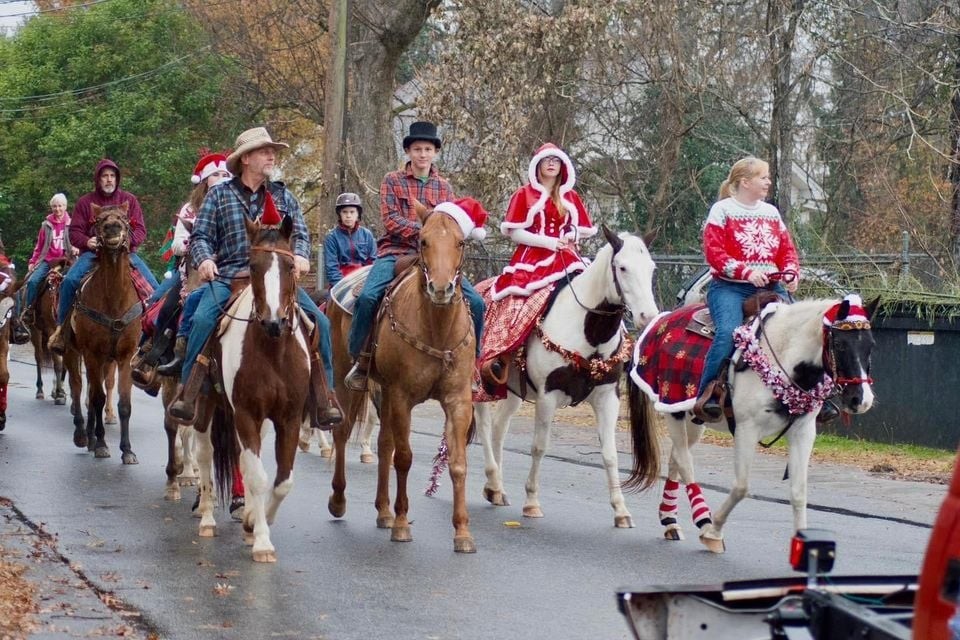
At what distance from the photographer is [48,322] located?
21.1m

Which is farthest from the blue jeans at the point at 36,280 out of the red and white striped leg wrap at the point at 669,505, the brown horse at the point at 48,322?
the red and white striped leg wrap at the point at 669,505

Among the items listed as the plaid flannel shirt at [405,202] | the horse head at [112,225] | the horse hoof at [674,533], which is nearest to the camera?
the horse hoof at [674,533]

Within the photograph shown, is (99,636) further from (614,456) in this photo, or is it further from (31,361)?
(31,361)

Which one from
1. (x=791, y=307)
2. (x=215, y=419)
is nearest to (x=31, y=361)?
(x=215, y=419)

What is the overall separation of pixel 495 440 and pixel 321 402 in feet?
10.7

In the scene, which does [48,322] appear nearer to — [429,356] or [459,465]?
[429,356]

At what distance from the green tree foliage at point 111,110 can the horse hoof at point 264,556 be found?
3791 centimetres

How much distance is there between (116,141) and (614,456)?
38.3 meters

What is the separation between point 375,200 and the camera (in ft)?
92.2

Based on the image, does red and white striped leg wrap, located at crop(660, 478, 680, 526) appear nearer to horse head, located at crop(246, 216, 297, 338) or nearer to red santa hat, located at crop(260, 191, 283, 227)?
horse head, located at crop(246, 216, 297, 338)

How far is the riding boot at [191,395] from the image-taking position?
10.3m

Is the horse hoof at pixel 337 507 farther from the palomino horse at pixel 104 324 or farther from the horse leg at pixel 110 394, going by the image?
the horse leg at pixel 110 394

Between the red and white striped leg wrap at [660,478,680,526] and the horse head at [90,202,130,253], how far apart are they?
→ 7.02m

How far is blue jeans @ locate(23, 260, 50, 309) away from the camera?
69.9ft
